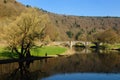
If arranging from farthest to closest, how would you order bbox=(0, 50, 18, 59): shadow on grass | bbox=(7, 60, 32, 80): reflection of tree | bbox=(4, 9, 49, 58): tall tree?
1. bbox=(0, 50, 18, 59): shadow on grass
2. bbox=(4, 9, 49, 58): tall tree
3. bbox=(7, 60, 32, 80): reflection of tree

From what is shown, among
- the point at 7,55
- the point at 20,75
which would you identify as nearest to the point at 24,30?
the point at 7,55

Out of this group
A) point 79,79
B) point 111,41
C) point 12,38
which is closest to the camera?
point 79,79

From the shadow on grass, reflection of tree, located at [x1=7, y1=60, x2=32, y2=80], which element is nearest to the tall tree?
the shadow on grass

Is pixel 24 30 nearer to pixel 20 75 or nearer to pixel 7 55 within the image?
pixel 7 55

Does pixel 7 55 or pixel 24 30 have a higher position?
pixel 24 30

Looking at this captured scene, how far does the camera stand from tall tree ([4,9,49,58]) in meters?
77.0

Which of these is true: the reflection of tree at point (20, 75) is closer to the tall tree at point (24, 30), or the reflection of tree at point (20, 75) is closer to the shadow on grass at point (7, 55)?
the tall tree at point (24, 30)

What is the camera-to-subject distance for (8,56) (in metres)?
81.2

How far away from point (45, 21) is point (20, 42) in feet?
32.2

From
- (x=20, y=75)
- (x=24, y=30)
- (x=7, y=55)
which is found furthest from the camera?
(x=7, y=55)

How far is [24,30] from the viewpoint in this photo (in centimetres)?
7900

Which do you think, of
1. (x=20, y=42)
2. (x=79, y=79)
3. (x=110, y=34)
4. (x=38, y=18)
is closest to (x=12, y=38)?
(x=20, y=42)

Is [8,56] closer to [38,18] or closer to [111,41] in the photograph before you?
[38,18]

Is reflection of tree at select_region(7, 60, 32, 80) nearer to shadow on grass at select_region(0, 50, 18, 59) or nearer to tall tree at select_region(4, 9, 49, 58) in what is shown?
tall tree at select_region(4, 9, 49, 58)
